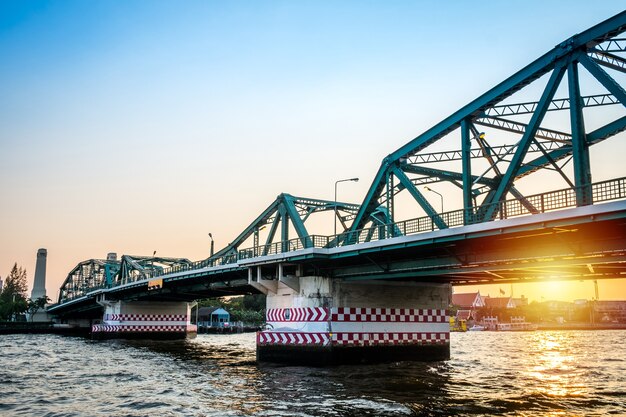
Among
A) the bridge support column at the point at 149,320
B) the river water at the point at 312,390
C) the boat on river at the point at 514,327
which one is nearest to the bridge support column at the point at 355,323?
the river water at the point at 312,390

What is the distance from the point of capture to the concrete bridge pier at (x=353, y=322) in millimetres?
33938

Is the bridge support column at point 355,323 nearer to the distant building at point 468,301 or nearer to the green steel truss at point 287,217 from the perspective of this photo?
the green steel truss at point 287,217

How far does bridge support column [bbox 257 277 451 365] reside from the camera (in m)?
33.9

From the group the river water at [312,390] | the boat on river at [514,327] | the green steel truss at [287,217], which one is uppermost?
the green steel truss at [287,217]

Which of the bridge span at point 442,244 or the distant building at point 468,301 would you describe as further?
the distant building at point 468,301

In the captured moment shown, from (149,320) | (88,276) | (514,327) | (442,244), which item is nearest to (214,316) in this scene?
(88,276)

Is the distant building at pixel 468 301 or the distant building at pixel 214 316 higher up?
the distant building at pixel 468 301

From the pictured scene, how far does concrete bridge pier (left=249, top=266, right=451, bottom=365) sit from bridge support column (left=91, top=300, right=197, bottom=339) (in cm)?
4318

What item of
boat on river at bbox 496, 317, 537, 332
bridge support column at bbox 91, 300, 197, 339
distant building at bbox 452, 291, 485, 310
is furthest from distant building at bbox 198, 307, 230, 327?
distant building at bbox 452, 291, 485, 310

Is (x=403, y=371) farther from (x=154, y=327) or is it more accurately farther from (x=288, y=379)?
(x=154, y=327)

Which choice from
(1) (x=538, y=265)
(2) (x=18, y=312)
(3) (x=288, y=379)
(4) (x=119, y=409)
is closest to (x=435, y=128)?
(1) (x=538, y=265)

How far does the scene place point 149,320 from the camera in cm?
7738

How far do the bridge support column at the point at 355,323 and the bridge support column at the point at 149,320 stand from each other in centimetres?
4313

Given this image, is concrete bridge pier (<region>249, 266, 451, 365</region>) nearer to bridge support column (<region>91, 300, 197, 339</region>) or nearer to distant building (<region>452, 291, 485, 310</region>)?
bridge support column (<region>91, 300, 197, 339</region>)
